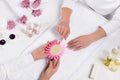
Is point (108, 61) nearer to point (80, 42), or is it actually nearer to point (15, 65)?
point (80, 42)

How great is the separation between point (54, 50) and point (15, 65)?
7.2 inches

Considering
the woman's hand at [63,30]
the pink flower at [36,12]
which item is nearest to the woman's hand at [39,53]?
the woman's hand at [63,30]

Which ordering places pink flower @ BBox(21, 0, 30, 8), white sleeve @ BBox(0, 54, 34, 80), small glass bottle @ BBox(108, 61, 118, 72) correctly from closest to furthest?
white sleeve @ BBox(0, 54, 34, 80)
small glass bottle @ BBox(108, 61, 118, 72)
pink flower @ BBox(21, 0, 30, 8)

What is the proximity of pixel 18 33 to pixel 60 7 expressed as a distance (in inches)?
10.8

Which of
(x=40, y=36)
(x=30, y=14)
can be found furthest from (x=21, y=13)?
(x=40, y=36)

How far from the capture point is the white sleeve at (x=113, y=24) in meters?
1.26

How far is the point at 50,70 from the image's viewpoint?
1.04m

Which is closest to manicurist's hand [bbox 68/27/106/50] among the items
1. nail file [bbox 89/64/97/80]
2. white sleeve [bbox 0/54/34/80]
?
nail file [bbox 89/64/97/80]

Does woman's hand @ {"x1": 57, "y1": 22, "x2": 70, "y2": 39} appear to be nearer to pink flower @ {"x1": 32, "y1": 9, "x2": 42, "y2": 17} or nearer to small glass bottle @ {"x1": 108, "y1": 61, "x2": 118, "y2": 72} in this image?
pink flower @ {"x1": 32, "y1": 9, "x2": 42, "y2": 17}

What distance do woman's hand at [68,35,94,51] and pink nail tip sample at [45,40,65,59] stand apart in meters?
0.09

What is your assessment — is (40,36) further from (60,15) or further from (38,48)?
(60,15)

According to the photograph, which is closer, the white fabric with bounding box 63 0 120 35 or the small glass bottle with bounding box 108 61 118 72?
the small glass bottle with bounding box 108 61 118 72

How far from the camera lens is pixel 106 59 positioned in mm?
1168

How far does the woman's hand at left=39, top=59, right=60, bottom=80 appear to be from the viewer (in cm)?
103
